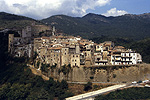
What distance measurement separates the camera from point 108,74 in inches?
2005

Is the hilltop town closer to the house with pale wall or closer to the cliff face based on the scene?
the house with pale wall

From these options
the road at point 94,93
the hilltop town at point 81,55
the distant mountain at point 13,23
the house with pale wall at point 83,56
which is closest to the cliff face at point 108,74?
the hilltop town at point 81,55

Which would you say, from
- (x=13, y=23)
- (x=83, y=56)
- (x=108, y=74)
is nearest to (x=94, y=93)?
(x=108, y=74)

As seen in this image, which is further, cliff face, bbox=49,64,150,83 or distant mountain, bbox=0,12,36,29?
distant mountain, bbox=0,12,36,29

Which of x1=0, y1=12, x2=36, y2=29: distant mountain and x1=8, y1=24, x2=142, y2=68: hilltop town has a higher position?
x1=0, y1=12, x2=36, y2=29: distant mountain

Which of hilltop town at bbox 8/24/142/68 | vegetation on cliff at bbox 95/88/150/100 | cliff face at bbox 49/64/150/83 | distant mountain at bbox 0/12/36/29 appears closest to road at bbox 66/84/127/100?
vegetation on cliff at bbox 95/88/150/100

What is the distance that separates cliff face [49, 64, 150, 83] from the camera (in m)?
49.9

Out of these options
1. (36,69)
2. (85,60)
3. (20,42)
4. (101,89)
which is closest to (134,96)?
(101,89)

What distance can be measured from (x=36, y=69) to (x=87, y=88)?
1753cm

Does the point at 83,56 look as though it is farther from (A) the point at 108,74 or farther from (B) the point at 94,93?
(B) the point at 94,93

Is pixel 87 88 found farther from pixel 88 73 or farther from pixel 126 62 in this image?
pixel 126 62

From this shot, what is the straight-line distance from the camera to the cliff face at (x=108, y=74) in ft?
164

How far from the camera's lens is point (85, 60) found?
174 feet

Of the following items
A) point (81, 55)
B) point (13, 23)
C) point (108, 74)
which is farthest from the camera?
point (13, 23)
